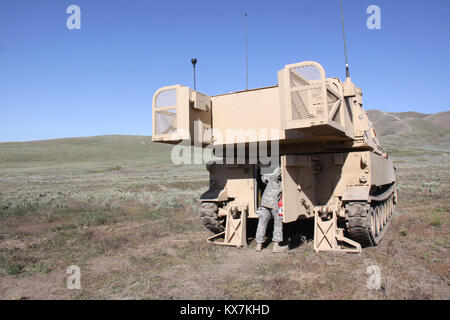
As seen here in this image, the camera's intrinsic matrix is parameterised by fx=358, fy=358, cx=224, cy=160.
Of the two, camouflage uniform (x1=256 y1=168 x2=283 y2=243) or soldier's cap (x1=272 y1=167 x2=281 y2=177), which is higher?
soldier's cap (x1=272 y1=167 x2=281 y2=177)

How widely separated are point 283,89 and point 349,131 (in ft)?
7.50

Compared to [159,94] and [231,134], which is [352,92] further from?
[159,94]

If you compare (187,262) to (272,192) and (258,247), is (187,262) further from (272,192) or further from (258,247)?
(272,192)

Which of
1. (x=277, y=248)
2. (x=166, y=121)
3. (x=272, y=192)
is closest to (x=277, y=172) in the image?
(x=272, y=192)

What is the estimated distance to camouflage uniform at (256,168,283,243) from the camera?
746 cm

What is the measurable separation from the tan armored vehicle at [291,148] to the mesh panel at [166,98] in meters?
0.02

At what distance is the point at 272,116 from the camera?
6.95 metres

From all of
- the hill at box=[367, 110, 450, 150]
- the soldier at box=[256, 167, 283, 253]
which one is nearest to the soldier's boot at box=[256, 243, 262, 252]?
the soldier at box=[256, 167, 283, 253]

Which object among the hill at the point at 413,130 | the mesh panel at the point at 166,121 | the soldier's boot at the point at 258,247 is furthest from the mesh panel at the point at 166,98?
the hill at the point at 413,130

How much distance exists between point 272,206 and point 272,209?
3.4 inches

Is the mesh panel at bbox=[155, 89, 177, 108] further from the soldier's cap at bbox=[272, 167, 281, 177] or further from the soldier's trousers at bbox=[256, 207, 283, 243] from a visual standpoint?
the soldier's trousers at bbox=[256, 207, 283, 243]

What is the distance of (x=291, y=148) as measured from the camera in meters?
8.06

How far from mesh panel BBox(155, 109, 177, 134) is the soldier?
2319 millimetres
